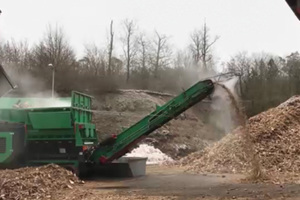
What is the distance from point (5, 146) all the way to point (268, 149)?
29.5ft

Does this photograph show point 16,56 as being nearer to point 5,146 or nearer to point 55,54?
point 55,54

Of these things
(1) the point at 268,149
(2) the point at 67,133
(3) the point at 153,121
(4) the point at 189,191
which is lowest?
(4) the point at 189,191

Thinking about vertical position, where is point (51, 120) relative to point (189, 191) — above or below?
above

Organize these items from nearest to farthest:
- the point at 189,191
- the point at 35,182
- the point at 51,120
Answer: the point at 189,191 → the point at 35,182 → the point at 51,120

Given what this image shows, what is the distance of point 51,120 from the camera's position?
1377 cm

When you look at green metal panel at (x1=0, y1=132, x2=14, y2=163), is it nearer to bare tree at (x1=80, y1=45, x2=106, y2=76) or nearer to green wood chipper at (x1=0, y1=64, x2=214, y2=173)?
green wood chipper at (x1=0, y1=64, x2=214, y2=173)

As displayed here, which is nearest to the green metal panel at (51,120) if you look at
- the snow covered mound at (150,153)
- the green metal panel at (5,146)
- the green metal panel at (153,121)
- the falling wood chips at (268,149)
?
the green metal panel at (5,146)

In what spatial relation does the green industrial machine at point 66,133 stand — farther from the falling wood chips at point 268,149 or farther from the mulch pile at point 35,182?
the falling wood chips at point 268,149

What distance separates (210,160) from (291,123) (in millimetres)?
3529

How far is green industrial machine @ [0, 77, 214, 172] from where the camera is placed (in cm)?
1363

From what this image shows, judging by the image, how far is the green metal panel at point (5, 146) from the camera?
13078 mm

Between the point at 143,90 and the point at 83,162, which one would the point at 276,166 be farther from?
the point at 143,90

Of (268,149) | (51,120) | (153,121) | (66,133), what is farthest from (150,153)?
(51,120)

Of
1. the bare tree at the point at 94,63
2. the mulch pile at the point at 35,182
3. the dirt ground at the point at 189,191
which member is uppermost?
the bare tree at the point at 94,63
